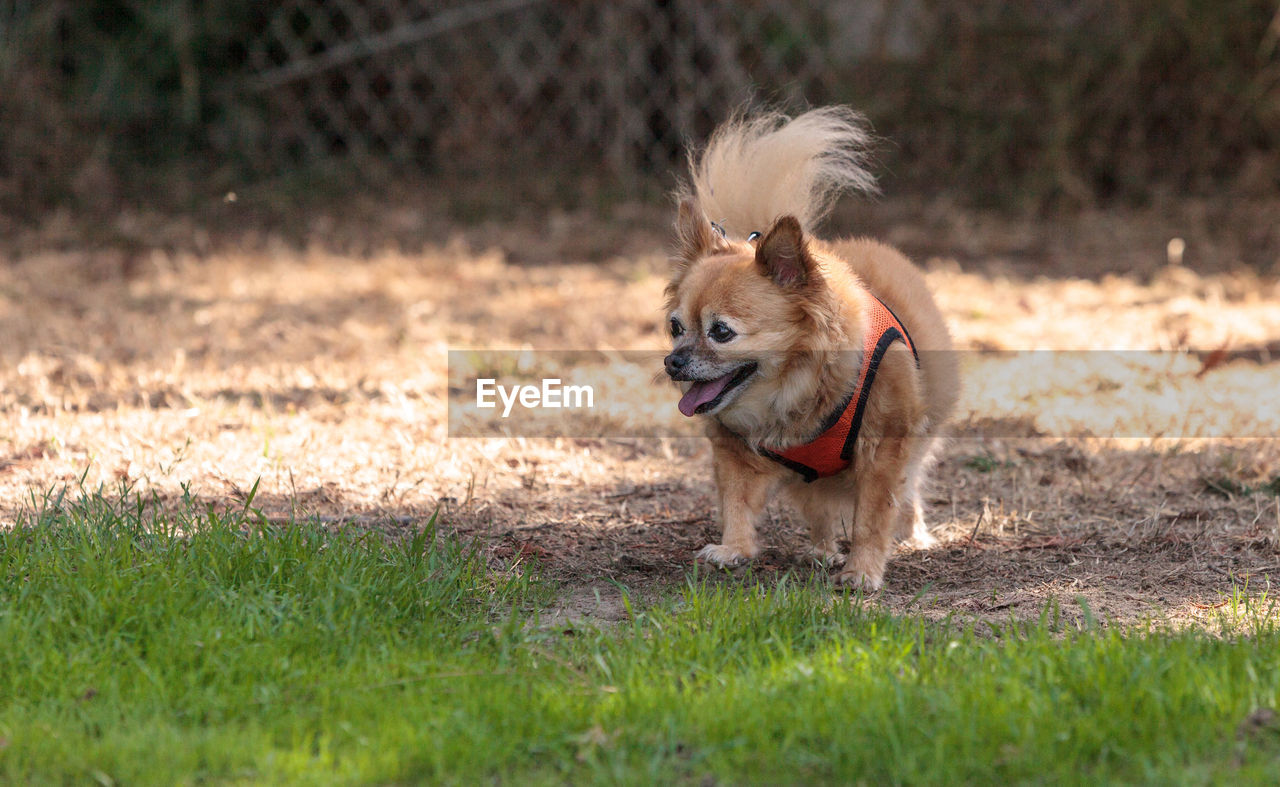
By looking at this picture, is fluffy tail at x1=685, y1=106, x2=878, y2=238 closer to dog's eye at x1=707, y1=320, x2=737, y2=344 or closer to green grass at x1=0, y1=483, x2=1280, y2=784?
dog's eye at x1=707, y1=320, x2=737, y2=344

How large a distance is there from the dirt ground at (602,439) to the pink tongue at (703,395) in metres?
0.42

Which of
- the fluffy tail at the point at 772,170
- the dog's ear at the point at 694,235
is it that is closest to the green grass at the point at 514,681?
the dog's ear at the point at 694,235

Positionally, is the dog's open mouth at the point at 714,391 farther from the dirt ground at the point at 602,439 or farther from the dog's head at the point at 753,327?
the dirt ground at the point at 602,439

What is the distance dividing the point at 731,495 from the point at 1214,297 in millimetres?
4169

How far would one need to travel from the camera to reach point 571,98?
31.6 ft

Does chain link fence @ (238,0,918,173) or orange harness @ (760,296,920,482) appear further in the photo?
chain link fence @ (238,0,918,173)

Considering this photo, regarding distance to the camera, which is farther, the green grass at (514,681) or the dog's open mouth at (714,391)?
the dog's open mouth at (714,391)

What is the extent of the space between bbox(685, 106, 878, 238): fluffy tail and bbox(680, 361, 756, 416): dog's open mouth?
669mm

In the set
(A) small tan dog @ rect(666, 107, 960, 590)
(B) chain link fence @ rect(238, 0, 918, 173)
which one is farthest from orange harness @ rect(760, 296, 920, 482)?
(B) chain link fence @ rect(238, 0, 918, 173)

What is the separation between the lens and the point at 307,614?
9.18 feet

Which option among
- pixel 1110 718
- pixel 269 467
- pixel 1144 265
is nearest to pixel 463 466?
pixel 269 467

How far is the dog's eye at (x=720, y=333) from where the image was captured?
315 cm

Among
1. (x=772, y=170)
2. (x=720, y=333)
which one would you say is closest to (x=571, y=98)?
(x=772, y=170)

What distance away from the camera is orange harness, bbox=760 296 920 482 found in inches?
126
